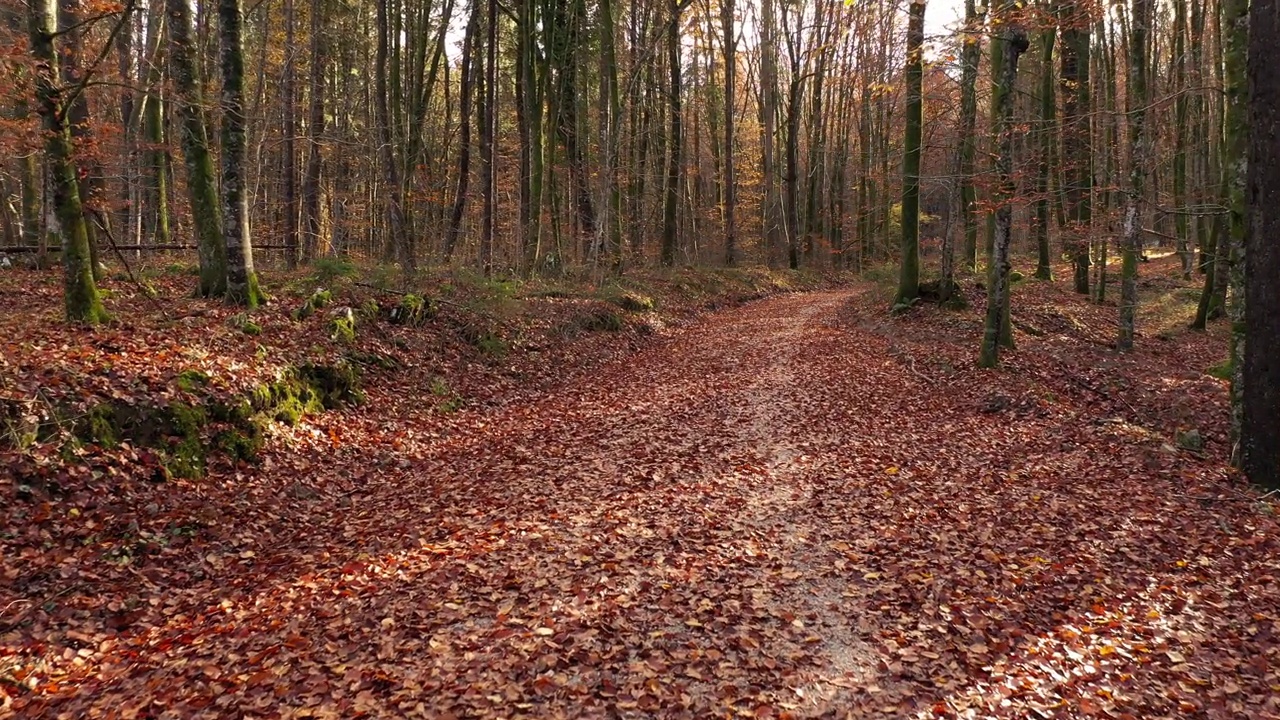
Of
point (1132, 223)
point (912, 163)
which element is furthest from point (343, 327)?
point (1132, 223)

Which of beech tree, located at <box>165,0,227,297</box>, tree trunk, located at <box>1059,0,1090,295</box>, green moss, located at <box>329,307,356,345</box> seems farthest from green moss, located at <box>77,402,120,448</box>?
tree trunk, located at <box>1059,0,1090,295</box>

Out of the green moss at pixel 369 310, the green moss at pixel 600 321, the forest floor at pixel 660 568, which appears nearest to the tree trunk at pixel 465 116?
the green moss at pixel 600 321

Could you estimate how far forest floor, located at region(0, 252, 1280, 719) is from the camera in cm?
440

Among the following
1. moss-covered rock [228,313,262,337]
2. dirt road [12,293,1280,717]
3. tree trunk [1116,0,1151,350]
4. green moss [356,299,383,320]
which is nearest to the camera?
dirt road [12,293,1280,717]

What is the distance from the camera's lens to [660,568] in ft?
19.7

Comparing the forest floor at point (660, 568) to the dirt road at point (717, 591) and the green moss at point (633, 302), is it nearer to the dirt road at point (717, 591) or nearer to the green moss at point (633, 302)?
the dirt road at point (717, 591)

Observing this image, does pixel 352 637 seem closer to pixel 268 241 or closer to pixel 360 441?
pixel 360 441

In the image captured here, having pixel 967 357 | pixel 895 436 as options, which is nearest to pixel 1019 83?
pixel 967 357

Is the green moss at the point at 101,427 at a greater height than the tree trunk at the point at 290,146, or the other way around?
the tree trunk at the point at 290,146

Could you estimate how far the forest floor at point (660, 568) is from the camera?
14.4ft

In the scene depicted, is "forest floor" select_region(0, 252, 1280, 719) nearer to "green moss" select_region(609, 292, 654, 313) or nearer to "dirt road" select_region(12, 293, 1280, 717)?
"dirt road" select_region(12, 293, 1280, 717)

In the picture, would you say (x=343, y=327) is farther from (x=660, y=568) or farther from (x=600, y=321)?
(x=660, y=568)

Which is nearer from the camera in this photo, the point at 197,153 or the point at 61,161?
the point at 61,161

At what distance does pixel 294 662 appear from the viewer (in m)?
4.73
